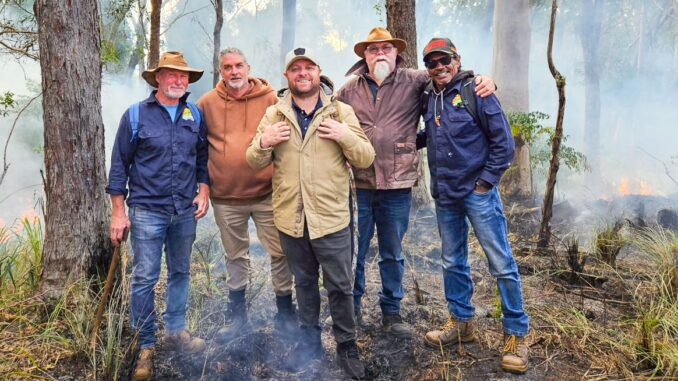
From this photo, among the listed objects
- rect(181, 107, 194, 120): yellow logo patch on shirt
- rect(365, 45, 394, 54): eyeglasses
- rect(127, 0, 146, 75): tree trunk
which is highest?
rect(127, 0, 146, 75): tree trunk

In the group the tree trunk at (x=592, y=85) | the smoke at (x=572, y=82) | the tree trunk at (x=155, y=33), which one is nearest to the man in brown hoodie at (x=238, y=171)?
the tree trunk at (x=155, y=33)

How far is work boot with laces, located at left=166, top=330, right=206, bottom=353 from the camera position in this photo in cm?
353

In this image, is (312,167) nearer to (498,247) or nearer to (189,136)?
(189,136)

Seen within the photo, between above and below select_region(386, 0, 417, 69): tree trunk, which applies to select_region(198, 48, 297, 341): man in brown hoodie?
below

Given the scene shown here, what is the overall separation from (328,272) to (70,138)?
2375 mm

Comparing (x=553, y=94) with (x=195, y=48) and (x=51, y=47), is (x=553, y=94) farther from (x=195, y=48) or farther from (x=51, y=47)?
(x=51, y=47)

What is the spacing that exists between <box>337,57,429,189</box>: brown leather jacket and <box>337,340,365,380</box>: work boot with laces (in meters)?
1.21

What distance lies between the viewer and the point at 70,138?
3.73m

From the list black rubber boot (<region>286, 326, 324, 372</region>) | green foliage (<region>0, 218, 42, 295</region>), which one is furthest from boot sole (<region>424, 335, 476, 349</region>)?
green foliage (<region>0, 218, 42, 295</region>)

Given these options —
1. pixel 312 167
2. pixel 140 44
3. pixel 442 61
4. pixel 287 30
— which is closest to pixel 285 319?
pixel 312 167

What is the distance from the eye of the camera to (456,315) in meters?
3.70

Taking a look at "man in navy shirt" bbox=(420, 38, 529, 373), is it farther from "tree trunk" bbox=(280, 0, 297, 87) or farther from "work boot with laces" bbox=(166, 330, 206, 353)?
"tree trunk" bbox=(280, 0, 297, 87)

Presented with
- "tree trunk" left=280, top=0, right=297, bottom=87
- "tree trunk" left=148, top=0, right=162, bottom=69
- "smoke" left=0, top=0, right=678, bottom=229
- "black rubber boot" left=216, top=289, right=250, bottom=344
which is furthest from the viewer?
"smoke" left=0, top=0, right=678, bottom=229

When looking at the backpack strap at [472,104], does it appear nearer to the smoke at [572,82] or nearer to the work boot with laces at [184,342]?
the work boot with laces at [184,342]
